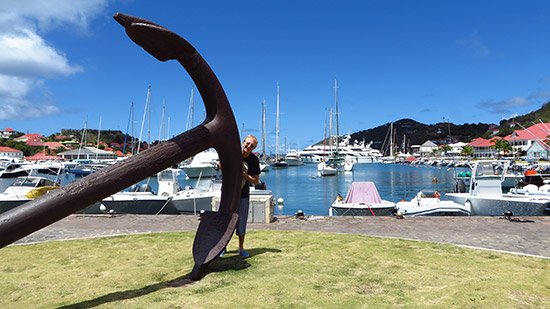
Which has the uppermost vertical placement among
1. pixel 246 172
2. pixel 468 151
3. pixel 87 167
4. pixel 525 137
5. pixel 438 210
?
pixel 525 137

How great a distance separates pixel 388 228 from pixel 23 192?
1463cm

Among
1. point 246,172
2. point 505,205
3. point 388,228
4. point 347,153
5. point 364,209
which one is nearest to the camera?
point 246,172

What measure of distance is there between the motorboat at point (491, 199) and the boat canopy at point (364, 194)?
14.1ft

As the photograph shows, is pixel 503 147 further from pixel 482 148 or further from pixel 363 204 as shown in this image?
pixel 363 204

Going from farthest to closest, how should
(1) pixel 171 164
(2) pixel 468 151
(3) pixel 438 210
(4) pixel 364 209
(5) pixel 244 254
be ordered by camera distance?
(2) pixel 468 151, (3) pixel 438 210, (4) pixel 364 209, (5) pixel 244 254, (1) pixel 171 164

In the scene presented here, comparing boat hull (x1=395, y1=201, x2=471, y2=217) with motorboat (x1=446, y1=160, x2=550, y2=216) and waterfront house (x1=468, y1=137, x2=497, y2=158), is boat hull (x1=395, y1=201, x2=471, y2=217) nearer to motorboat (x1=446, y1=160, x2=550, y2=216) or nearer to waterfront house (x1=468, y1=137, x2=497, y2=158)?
motorboat (x1=446, y1=160, x2=550, y2=216)

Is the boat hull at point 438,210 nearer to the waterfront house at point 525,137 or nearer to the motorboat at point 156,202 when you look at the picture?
the motorboat at point 156,202

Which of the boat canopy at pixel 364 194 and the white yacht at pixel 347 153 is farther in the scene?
the white yacht at pixel 347 153

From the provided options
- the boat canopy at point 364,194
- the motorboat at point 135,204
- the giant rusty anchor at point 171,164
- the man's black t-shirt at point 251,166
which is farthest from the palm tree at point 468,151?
the giant rusty anchor at point 171,164

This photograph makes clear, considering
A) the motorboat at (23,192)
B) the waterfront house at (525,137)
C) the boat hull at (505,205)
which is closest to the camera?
the boat hull at (505,205)

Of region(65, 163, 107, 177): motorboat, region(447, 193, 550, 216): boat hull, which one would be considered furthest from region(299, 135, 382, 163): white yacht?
region(447, 193, 550, 216): boat hull

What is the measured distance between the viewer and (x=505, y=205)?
1531 cm

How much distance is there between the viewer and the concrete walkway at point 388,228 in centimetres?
768

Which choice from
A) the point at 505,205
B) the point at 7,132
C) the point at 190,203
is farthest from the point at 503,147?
the point at 7,132
